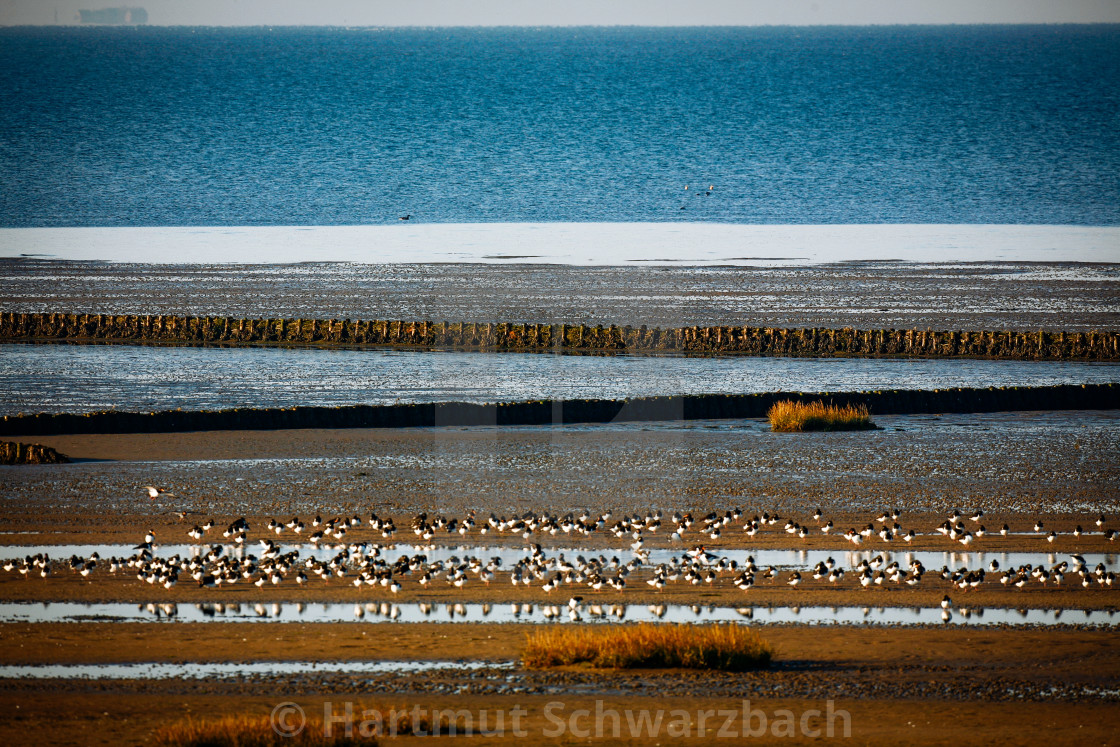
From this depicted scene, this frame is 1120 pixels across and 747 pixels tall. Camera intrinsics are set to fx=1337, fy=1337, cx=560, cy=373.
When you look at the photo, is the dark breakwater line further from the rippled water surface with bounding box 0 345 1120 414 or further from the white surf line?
the white surf line

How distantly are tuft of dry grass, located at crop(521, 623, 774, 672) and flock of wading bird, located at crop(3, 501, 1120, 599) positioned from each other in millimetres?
3007

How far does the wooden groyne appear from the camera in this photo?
143 ft

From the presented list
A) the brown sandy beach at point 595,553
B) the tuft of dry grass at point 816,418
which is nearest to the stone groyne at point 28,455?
the brown sandy beach at point 595,553

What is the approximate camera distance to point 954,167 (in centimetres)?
14475

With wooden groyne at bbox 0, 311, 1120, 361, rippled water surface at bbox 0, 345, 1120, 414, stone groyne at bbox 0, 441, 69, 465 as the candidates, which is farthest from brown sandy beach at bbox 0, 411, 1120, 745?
wooden groyne at bbox 0, 311, 1120, 361

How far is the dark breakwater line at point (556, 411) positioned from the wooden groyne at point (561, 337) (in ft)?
26.7

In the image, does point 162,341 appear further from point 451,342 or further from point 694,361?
point 694,361

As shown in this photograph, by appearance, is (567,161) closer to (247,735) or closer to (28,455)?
(28,455)

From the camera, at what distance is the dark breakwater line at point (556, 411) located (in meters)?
31.2

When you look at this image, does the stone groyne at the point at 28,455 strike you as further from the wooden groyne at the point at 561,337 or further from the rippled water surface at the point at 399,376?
the wooden groyne at the point at 561,337

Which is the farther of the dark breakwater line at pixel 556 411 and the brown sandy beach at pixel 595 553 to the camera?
the dark breakwater line at pixel 556 411

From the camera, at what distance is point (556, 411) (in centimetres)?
3319

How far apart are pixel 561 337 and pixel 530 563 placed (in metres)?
26.7

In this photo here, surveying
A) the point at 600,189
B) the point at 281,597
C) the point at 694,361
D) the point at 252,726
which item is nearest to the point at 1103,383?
the point at 694,361
